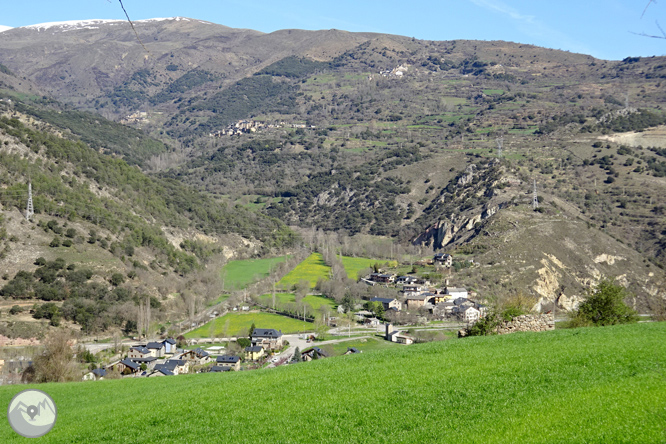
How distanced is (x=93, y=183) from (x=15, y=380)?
5430cm

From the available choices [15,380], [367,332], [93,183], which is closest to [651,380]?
[15,380]

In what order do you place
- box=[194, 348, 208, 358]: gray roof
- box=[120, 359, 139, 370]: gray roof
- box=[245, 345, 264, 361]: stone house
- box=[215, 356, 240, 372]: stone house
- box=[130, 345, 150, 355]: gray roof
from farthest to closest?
box=[245, 345, 264, 361]: stone house → box=[130, 345, 150, 355]: gray roof → box=[194, 348, 208, 358]: gray roof → box=[215, 356, 240, 372]: stone house → box=[120, 359, 139, 370]: gray roof

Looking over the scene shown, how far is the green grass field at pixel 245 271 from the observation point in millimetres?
76125

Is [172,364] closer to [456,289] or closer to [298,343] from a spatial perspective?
[298,343]

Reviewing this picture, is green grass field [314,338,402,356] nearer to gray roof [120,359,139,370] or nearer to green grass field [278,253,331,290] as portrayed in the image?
gray roof [120,359,139,370]

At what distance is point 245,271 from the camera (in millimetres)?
83375

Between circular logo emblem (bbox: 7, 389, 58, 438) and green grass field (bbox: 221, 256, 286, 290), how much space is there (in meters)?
65.8

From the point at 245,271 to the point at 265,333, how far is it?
101ft

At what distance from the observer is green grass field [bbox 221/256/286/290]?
76.1 m

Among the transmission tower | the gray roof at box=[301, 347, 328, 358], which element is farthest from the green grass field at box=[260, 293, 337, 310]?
the transmission tower

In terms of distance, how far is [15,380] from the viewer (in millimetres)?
31906

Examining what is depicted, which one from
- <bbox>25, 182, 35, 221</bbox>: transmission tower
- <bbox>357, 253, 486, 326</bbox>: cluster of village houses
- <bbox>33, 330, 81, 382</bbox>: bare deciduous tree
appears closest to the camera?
<bbox>33, 330, 81, 382</bbox>: bare deciduous tree

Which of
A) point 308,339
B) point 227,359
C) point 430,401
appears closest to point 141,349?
point 227,359

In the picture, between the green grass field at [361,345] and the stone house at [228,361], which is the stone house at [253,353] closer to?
the stone house at [228,361]
